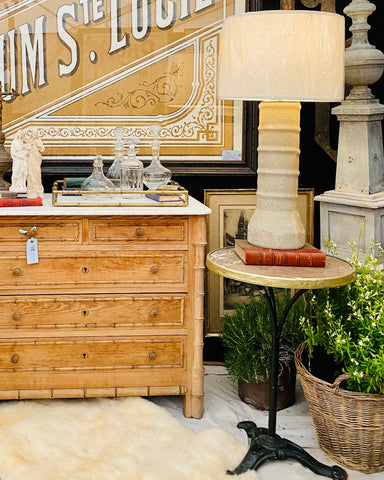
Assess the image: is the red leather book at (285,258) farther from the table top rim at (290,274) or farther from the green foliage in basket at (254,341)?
the green foliage in basket at (254,341)

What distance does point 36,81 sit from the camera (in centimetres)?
345

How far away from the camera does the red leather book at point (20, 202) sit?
2.84m

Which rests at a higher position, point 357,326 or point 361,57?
point 361,57

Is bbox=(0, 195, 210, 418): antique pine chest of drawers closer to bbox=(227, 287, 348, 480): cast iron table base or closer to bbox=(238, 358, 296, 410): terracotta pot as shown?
bbox=(238, 358, 296, 410): terracotta pot

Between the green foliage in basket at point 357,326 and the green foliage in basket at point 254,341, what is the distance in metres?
0.40

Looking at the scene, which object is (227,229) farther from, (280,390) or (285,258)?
(285,258)

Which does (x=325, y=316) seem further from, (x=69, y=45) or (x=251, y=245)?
(x=69, y=45)

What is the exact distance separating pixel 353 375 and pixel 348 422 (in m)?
0.21

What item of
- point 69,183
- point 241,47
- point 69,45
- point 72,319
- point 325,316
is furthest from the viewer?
point 69,45

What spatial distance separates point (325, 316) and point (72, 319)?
1214mm

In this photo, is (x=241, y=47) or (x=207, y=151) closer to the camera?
(x=241, y=47)

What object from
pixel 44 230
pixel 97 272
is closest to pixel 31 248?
pixel 44 230

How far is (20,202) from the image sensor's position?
2.88m

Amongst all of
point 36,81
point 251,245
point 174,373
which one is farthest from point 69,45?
point 174,373
